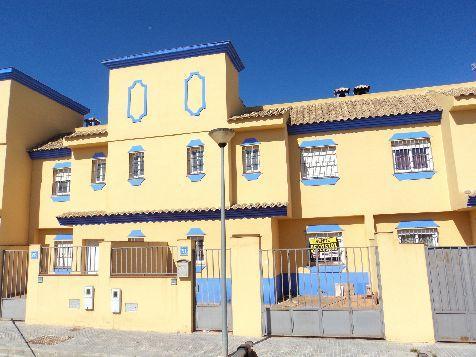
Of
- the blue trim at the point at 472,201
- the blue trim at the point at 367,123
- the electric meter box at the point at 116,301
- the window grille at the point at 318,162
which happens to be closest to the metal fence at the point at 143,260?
the electric meter box at the point at 116,301

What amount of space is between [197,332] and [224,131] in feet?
18.6

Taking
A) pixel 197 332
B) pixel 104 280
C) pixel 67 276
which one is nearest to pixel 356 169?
pixel 197 332

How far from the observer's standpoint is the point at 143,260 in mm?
15242

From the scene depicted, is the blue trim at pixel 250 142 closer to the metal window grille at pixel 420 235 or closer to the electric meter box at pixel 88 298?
the metal window grille at pixel 420 235

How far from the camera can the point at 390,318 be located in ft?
31.5

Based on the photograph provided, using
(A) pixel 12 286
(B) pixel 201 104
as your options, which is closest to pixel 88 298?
(A) pixel 12 286

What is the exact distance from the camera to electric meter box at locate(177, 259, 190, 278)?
1104 centimetres

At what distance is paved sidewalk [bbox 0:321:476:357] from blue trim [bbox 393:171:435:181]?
764 centimetres

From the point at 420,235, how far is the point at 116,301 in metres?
11.5

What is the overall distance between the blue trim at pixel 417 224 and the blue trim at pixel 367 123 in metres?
3.89

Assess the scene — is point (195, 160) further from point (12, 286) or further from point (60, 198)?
point (12, 286)

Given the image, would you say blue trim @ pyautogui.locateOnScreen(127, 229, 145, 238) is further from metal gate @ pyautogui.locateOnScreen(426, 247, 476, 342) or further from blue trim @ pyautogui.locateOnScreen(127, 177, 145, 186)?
metal gate @ pyautogui.locateOnScreen(426, 247, 476, 342)

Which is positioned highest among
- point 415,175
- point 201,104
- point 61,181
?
point 201,104

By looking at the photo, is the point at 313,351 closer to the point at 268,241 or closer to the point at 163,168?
the point at 268,241
